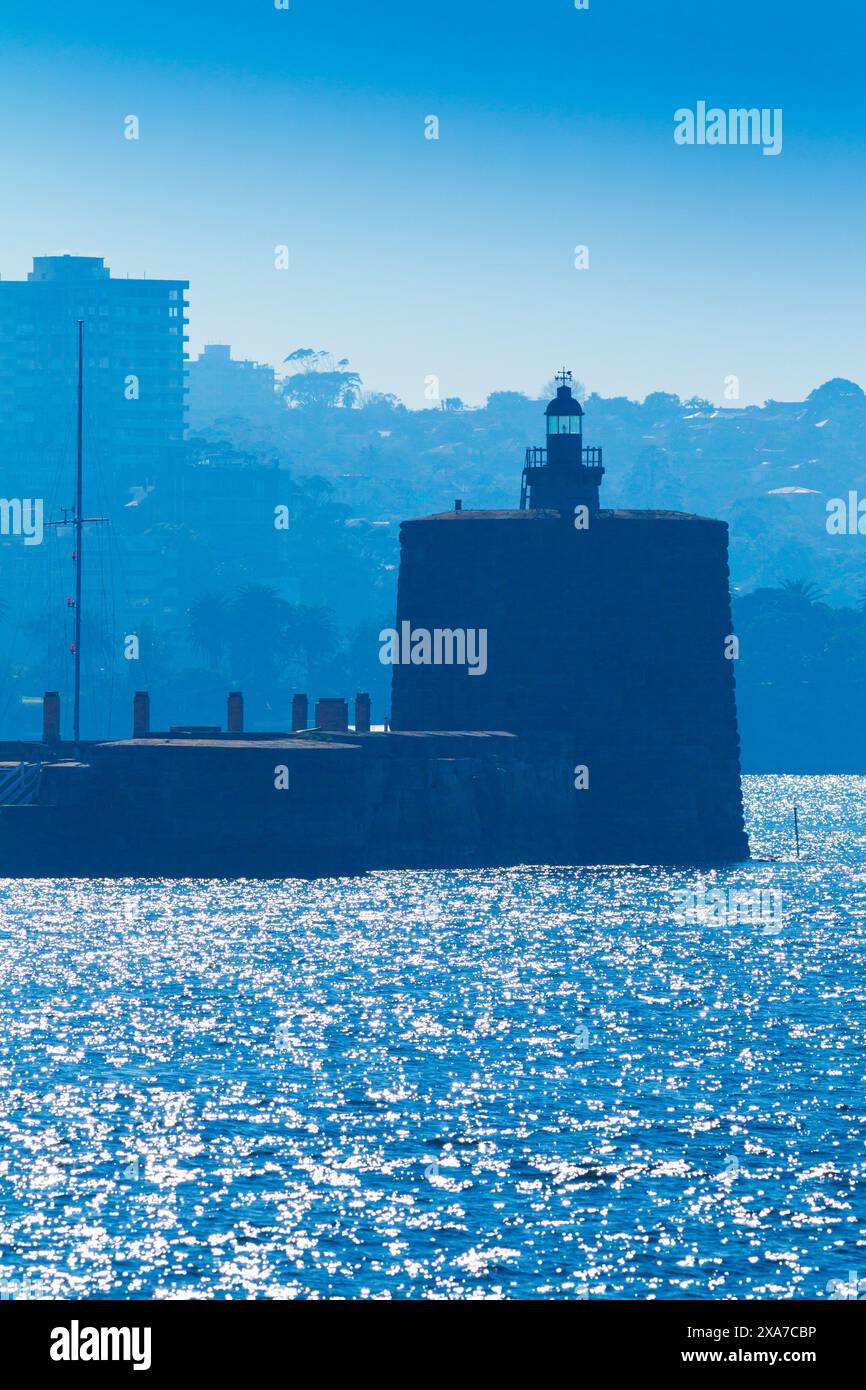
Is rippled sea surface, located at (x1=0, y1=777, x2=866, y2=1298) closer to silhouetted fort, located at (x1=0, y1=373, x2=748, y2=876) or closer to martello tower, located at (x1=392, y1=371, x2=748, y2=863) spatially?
silhouetted fort, located at (x1=0, y1=373, x2=748, y2=876)

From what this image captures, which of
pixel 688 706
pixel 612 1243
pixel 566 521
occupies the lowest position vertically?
pixel 612 1243

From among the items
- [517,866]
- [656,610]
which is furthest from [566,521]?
[517,866]

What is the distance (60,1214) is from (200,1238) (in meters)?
2.35

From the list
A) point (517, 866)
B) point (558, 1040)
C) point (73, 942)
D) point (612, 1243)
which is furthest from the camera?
point (517, 866)

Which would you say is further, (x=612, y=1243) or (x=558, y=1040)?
(x=558, y=1040)

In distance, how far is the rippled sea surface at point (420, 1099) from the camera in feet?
94.8

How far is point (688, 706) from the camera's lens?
88.8 meters

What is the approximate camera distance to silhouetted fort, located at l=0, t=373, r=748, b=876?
83938 millimetres

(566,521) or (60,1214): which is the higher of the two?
(566,521)

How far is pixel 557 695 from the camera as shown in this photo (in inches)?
3499

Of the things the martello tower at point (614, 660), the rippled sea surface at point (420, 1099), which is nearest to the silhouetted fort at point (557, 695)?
the martello tower at point (614, 660)

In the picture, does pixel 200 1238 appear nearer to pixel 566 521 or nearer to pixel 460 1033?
pixel 460 1033

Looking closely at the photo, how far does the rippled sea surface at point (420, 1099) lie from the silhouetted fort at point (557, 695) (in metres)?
10.8

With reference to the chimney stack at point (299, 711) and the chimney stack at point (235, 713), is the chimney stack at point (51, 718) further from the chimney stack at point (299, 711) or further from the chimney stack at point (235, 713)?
the chimney stack at point (299, 711)
